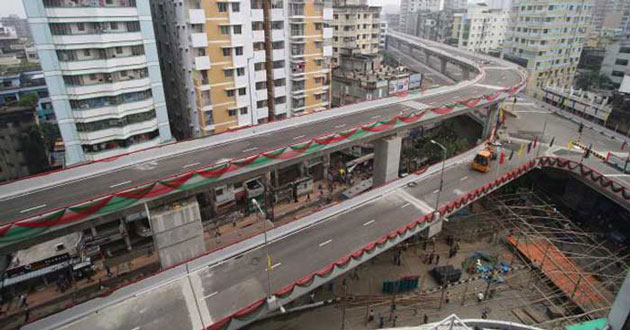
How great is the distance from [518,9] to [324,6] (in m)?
72.8

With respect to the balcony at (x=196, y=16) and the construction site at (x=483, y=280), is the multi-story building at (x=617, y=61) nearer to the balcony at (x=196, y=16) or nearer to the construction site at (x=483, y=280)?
the construction site at (x=483, y=280)

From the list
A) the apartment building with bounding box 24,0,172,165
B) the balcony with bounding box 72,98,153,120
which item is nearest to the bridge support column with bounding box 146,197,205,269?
the apartment building with bounding box 24,0,172,165

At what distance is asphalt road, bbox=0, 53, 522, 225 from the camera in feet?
85.9

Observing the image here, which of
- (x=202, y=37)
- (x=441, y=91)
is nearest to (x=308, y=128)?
(x=202, y=37)

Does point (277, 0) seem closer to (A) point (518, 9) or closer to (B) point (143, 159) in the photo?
(B) point (143, 159)

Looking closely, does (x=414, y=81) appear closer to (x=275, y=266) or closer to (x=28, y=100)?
(x=275, y=266)

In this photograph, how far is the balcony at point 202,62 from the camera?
4481cm

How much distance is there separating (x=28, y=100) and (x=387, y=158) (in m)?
61.7

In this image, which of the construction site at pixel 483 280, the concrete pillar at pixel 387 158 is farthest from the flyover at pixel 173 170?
the construction site at pixel 483 280

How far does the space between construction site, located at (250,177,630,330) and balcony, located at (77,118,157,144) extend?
87.1 ft

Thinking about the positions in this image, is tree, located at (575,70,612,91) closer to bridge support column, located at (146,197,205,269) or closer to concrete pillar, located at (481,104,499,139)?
concrete pillar, located at (481,104,499,139)

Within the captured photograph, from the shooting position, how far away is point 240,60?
4834cm

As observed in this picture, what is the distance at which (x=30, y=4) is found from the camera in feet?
108

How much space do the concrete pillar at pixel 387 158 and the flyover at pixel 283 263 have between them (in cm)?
380
